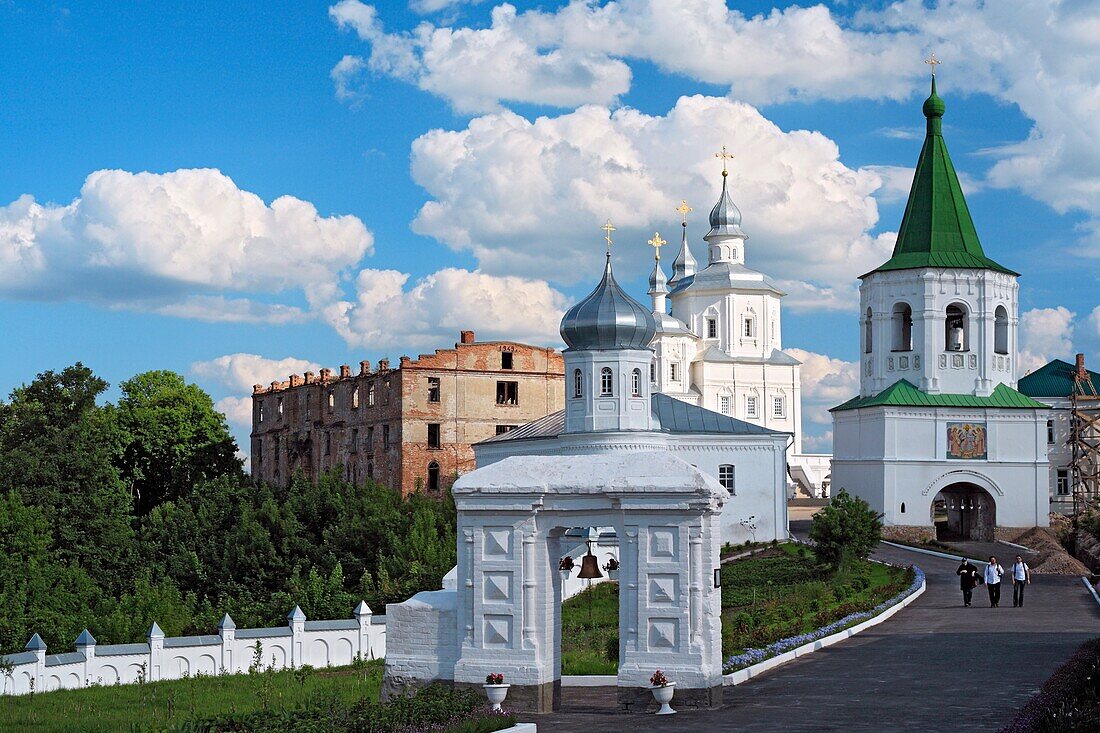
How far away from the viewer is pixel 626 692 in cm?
1488

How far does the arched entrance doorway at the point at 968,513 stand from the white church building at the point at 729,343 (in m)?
17.7

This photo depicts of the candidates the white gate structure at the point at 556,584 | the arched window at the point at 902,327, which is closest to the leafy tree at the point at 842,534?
the arched window at the point at 902,327

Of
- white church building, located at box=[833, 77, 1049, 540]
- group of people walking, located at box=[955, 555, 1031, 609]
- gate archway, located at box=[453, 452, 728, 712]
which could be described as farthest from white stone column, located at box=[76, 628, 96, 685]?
white church building, located at box=[833, 77, 1049, 540]

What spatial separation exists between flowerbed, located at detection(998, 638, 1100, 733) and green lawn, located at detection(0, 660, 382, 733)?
23.9 feet

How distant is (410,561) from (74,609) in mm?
7913

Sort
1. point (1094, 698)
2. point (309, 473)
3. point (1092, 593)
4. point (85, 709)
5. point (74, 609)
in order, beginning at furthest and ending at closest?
1. point (309, 473)
2. point (74, 609)
3. point (1092, 593)
4. point (85, 709)
5. point (1094, 698)

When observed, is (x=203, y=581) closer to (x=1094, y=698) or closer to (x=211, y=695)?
(x=211, y=695)

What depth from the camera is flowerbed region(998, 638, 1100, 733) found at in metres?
11.2

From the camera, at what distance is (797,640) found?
19156 millimetres

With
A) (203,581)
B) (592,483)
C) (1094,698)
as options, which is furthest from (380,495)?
(1094,698)

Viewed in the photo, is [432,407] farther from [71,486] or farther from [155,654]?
[155,654]

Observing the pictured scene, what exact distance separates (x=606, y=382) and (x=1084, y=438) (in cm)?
2717

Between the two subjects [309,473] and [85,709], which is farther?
[309,473]

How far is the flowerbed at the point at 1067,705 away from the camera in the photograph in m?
11.2
